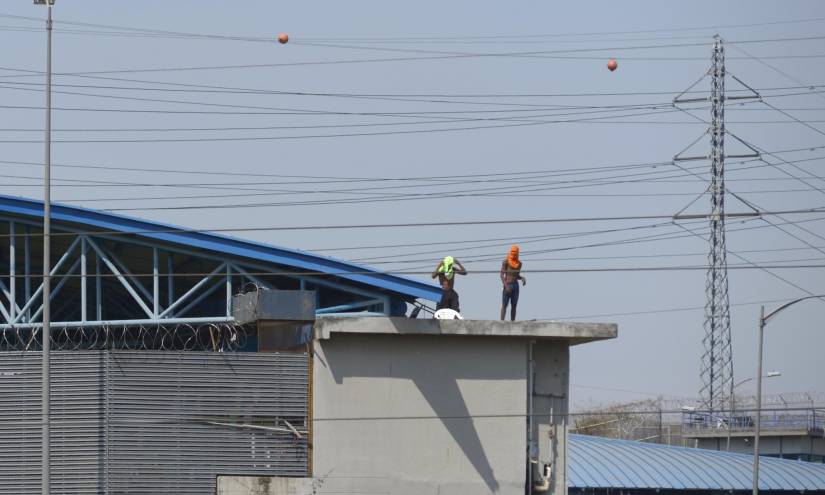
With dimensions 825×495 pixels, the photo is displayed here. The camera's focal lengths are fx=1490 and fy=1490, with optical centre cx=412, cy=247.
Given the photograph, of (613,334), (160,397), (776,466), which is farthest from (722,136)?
(160,397)

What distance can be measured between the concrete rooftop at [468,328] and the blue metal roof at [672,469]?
2508cm

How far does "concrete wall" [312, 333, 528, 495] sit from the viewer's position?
27719mm

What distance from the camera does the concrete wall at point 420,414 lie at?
2772cm

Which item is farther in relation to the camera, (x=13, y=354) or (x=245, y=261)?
(x=245, y=261)

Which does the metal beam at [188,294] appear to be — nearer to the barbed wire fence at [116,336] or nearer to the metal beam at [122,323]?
the metal beam at [122,323]

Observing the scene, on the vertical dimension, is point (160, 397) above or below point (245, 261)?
below

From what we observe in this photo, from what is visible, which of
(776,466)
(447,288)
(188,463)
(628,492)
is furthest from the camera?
(776,466)

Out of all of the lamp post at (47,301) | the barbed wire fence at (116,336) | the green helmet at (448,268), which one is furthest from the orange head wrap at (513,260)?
the barbed wire fence at (116,336)

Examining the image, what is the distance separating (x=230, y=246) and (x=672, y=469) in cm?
2111

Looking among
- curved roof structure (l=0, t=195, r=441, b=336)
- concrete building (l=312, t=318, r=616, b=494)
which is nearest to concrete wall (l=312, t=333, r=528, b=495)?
concrete building (l=312, t=318, r=616, b=494)

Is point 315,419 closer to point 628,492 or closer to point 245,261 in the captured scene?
point 245,261

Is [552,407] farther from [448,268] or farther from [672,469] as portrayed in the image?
[672,469]

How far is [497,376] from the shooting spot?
28.8 metres

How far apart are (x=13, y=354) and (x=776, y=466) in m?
38.4
